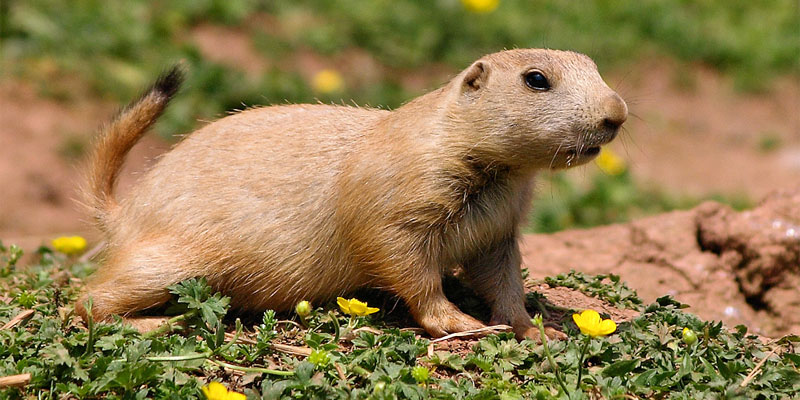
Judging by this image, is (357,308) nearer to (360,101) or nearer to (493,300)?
(493,300)

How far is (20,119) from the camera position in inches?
356

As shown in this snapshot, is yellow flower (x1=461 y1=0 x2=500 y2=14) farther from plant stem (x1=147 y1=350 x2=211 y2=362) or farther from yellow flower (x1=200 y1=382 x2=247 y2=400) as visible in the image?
yellow flower (x1=200 y1=382 x2=247 y2=400)

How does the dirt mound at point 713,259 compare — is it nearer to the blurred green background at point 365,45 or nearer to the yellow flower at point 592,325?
the yellow flower at point 592,325

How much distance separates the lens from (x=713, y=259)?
593 centimetres

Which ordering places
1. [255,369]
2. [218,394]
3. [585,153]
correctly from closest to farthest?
[218,394] < [255,369] < [585,153]

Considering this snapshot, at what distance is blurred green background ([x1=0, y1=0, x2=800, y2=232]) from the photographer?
30.8 ft

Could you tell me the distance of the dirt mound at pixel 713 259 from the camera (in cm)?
562

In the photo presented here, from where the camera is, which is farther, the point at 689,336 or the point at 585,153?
the point at 585,153

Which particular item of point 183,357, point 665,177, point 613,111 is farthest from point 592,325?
point 665,177

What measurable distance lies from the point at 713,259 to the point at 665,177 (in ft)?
14.8

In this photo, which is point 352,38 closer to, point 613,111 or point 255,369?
point 613,111

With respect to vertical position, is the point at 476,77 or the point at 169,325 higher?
the point at 476,77

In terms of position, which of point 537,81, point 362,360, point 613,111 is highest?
point 537,81

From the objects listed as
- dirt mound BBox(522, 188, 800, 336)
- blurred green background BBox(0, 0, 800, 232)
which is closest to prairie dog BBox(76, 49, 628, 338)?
dirt mound BBox(522, 188, 800, 336)
